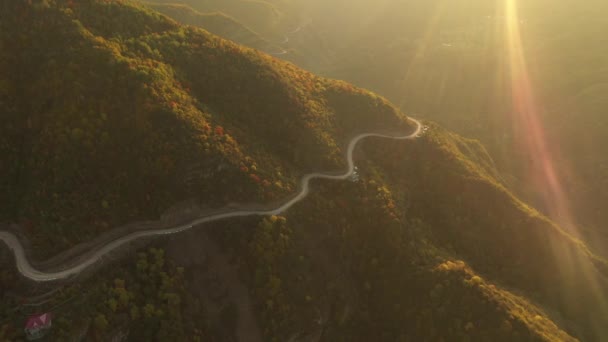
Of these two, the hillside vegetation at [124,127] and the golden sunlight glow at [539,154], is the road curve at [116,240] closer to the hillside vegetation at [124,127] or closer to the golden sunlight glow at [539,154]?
the hillside vegetation at [124,127]

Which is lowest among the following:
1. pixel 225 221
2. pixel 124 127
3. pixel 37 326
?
pixel 37 326

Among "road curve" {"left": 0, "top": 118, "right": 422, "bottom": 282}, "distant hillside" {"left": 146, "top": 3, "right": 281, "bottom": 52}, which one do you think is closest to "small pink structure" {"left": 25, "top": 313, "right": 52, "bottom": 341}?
"road curve" {"left": 0, "top": 118, "right": 422, "bottom": 282}

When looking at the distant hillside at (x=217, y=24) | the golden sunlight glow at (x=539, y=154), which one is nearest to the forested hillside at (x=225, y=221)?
the golden sunlight glow at (x=539, y=154)

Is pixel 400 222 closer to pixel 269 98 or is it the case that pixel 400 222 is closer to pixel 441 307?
pixel 441 307

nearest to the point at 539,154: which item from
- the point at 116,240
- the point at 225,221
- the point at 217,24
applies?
the point at 225,221

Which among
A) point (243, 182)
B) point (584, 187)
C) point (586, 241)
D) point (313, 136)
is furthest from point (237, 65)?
point (584, 187)

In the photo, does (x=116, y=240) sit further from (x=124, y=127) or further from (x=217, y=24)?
(x=217, y=24)

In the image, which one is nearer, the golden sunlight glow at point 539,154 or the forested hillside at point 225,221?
the forested hillside at point 225,221
